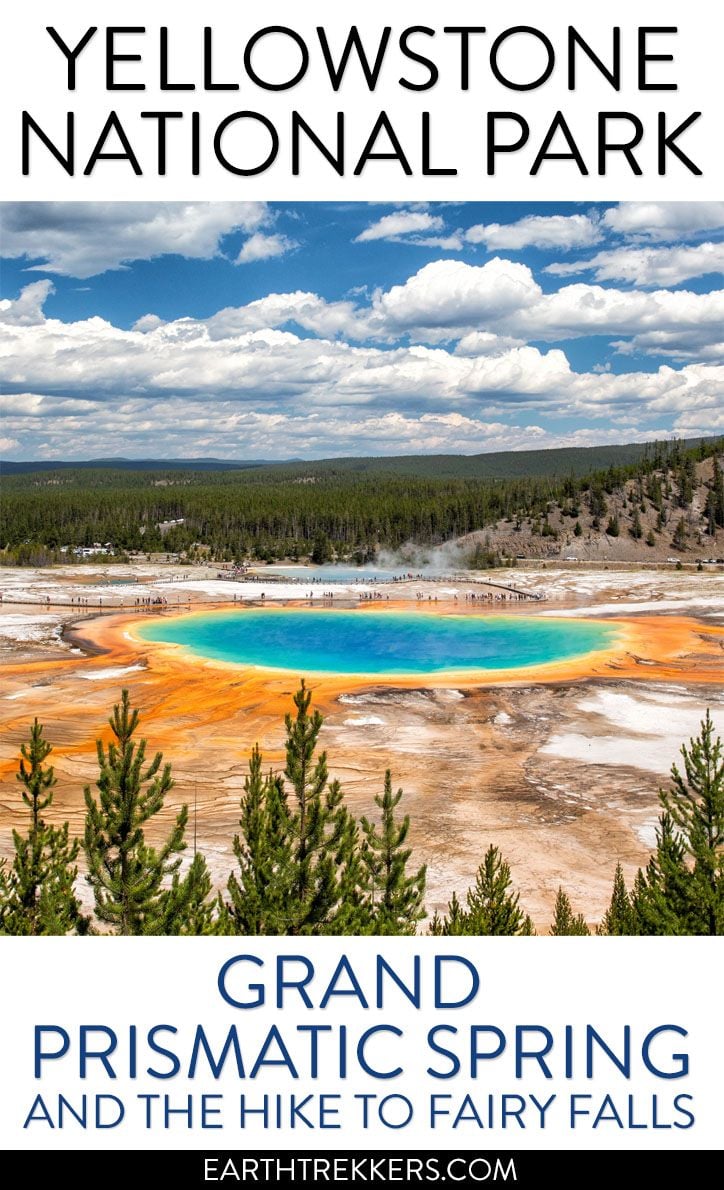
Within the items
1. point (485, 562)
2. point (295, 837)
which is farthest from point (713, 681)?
point (485, 562)

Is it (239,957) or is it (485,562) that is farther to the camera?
(485,562)

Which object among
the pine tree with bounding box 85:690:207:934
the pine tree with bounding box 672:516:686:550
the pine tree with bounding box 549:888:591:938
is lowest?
the pine tree with bounding box 549:888:591:938

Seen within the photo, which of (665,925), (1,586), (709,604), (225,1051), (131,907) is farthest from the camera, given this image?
(1,586)

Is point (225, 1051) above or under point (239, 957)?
under

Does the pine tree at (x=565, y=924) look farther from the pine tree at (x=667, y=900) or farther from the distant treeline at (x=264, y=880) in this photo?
the pine tree at (x=667, y=900)

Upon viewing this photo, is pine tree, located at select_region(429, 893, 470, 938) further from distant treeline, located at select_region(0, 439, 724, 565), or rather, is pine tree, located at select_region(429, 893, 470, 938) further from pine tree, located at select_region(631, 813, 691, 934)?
distant treeline, located at select_region(0, 439, 724, 565)

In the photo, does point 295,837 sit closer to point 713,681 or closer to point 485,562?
point 713,681

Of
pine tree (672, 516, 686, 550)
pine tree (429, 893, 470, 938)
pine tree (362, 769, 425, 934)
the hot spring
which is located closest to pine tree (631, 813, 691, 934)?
pine tree (429, 893, 470, 938)
